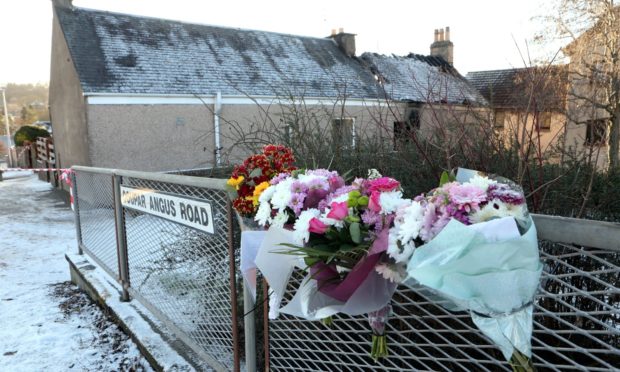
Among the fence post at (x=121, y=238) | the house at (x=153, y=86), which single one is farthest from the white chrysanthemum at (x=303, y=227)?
the house at (x=153, y=86)

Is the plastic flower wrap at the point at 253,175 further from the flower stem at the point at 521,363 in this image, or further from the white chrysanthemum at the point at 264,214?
the flower stem at the point at 521,363

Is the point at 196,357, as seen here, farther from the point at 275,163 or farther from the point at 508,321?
the point at 508,321

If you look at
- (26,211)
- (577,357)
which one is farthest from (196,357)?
(26,211)

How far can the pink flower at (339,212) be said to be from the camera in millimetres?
1488

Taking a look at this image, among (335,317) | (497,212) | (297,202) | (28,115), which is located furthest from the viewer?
(28,115)

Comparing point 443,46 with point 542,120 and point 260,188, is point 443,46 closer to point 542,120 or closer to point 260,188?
point 542,120

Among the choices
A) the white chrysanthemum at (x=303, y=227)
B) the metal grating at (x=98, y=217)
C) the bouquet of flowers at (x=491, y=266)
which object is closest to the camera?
the bouquet of flowers at (x=491, y=266)

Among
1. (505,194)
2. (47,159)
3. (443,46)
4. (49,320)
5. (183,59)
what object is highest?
(443,46)

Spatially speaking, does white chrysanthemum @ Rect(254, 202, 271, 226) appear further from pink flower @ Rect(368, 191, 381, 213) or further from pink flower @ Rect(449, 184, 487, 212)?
pink flower @ Rect(449, 184, 487, 212)

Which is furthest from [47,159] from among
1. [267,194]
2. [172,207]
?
[267,194]

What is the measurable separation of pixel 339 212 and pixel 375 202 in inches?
5.0

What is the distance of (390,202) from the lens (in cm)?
146

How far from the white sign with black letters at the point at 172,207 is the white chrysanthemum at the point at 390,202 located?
1.30 m

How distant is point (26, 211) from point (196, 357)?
10.5 meters
